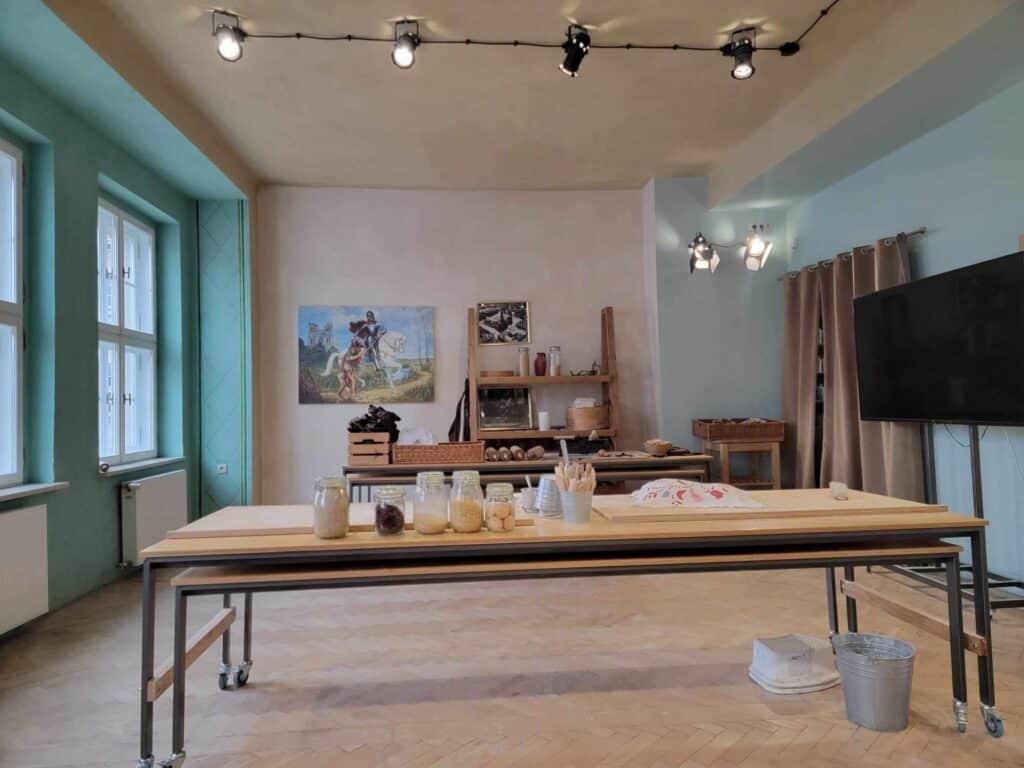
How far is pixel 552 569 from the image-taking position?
2193 mm

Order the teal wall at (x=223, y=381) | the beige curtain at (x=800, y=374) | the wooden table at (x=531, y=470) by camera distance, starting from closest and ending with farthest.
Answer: the wooden table at (x=531, y=470), the beige curtain at (x=800, y=374), the teal wall at (x=223, y=381)

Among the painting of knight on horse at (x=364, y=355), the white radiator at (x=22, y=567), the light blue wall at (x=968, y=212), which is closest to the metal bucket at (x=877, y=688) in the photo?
the light blue wall at (x=968, y=212)

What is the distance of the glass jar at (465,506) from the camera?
2.25m

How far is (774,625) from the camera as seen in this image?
3488mm

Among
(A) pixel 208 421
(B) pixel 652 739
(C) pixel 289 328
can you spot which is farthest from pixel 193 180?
(B) pixel 652 739

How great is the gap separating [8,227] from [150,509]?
2.18 m

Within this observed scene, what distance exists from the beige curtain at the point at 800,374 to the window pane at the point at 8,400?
5.77 metres

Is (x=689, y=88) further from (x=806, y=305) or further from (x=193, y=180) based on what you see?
(x=193, y=180)

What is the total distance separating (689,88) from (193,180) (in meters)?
4.02

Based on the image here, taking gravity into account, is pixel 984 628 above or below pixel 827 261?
below

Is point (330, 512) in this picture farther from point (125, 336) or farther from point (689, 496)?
point (125, 336)

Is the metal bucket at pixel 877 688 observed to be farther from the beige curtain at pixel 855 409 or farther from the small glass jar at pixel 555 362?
the small glass jar at pixel 555 362

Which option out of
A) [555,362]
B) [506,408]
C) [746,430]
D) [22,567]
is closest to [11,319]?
[22,567]

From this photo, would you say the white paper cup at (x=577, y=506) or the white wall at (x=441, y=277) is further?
the white wall at (x=441, y=277)
